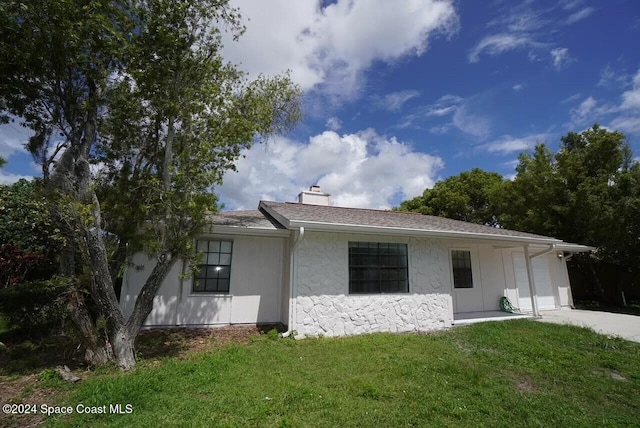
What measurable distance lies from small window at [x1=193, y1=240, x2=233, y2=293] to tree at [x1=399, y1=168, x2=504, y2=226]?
22607 millimetres

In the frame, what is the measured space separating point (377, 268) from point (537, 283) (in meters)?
8.37

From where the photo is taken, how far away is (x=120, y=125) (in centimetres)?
671

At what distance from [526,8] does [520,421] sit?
355 inches

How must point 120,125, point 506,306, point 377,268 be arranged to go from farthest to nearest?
point 506,306 → point 377,268 → point 120,125

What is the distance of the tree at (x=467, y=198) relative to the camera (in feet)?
84.4

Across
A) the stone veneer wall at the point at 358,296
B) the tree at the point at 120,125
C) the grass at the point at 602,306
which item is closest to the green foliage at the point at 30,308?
the tree at the point at 120,125

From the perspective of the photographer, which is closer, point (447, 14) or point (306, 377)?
point (306, 377)

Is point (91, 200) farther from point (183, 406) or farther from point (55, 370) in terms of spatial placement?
point (183, 406)

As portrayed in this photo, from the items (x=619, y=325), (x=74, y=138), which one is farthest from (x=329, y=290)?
(x=619, y=325)

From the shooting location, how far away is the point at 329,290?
7.82 m

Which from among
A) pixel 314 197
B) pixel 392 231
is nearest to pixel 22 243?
pixel 314 197

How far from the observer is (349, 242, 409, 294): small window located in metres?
8.27

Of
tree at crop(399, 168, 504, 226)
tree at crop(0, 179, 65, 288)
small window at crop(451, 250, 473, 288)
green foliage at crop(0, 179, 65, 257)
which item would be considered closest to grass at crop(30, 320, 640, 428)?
small window at crop(451, 250, 473, 288)

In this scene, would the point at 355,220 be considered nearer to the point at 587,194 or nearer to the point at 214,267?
the point at 214,267
